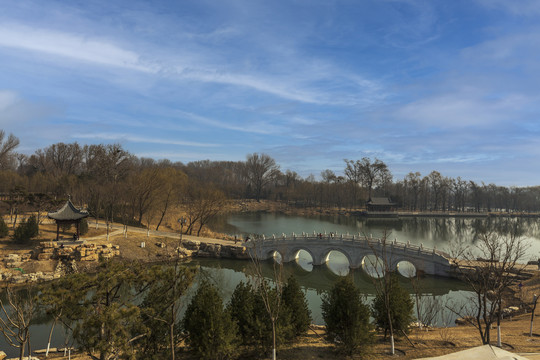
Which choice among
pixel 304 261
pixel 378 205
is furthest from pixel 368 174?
pixel 304 261

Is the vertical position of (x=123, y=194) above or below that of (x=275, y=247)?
above

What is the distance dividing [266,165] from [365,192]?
2972 cm

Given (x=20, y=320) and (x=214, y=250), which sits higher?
(x=20, y=320)

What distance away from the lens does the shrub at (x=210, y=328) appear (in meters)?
8.98

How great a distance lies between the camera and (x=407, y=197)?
9300 centimetres

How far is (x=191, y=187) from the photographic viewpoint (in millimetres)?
59812

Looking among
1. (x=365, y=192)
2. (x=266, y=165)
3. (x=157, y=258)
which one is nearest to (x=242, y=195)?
(x=266, y=165)

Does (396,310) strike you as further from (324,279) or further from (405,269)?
(405,269)

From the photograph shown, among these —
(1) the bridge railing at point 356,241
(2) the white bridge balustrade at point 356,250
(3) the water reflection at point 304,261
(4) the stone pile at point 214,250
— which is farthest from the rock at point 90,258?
(3) the water reflection at point 304,261

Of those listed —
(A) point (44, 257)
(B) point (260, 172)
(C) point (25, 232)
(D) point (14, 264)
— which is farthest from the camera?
(B) point (260, 172)

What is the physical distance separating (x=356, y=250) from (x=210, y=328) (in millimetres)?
20771

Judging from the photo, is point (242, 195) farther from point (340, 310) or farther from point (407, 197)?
point (340, 310)

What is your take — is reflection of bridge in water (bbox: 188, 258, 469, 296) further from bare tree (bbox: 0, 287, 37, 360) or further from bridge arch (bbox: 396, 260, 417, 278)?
bare tree (bbox: 0, 287, 37, 360)

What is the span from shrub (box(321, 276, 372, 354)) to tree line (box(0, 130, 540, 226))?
27.7m
